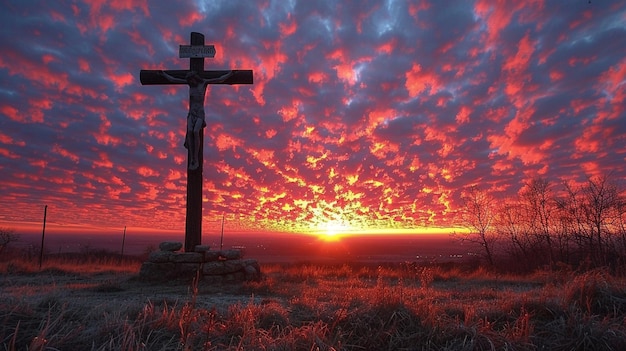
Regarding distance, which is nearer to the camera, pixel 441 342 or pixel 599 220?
pixel 441 342

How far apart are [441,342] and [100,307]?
342 centimetres

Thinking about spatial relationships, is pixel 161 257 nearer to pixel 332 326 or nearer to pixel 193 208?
pixel 193 208

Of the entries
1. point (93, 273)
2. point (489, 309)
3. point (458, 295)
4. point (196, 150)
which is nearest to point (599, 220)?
point (458, 295)

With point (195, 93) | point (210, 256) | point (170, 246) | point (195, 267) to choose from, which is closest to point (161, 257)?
point (170, 246)

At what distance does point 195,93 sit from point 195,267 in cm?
464

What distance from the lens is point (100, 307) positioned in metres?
3.85

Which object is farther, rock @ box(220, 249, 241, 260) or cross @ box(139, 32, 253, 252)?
cross @ box(139, 32, 253, 252)

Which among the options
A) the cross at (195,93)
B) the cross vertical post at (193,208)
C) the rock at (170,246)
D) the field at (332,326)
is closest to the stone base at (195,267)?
the rock at (170,246)

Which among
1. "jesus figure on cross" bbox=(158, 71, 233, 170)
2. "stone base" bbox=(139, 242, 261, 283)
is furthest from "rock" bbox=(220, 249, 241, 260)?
"jesus figure on cross" bbox=(158, 71, 233, 170)

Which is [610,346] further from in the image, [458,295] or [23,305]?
[23,305]

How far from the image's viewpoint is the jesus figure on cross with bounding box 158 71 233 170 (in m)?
9.88

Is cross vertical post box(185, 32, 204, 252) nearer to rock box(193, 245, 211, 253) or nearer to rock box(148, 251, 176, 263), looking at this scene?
rock box(193, 245, 211, 253)

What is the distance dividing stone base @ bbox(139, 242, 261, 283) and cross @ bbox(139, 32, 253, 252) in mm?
480

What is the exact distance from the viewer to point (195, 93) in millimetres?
10109
